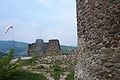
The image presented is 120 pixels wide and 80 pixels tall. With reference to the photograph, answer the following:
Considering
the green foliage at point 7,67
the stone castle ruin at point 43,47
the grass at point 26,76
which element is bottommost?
the grass at point 26,76

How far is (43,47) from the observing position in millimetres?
18844

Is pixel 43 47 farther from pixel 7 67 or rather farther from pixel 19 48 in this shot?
pixel 19 48

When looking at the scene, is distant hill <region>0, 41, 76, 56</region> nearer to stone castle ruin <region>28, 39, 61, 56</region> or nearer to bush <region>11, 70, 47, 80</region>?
stone castle ruin <region>28, 39, 61, 56</region>

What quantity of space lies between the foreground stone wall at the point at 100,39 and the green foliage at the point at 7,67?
183 inches

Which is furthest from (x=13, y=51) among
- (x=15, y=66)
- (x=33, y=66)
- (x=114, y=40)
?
(x=114, y=40)

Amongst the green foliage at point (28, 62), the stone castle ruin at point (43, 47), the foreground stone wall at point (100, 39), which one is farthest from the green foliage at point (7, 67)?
the stone castle ruin at point (43, 47)

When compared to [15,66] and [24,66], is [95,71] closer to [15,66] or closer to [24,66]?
[15,66]

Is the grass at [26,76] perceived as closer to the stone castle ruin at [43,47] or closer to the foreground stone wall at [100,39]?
the foreground stone wall at [100,39]

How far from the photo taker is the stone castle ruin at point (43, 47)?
18.3 metres

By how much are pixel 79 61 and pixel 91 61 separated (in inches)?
33.9

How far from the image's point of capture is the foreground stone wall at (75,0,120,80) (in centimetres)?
616

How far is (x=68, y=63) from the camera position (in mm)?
13312

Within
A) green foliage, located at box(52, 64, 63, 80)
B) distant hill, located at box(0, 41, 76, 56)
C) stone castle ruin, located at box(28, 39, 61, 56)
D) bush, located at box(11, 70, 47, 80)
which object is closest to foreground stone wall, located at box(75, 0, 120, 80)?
green foliage, located at box(52, 64, 63, 80)

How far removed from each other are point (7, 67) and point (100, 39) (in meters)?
5.81
